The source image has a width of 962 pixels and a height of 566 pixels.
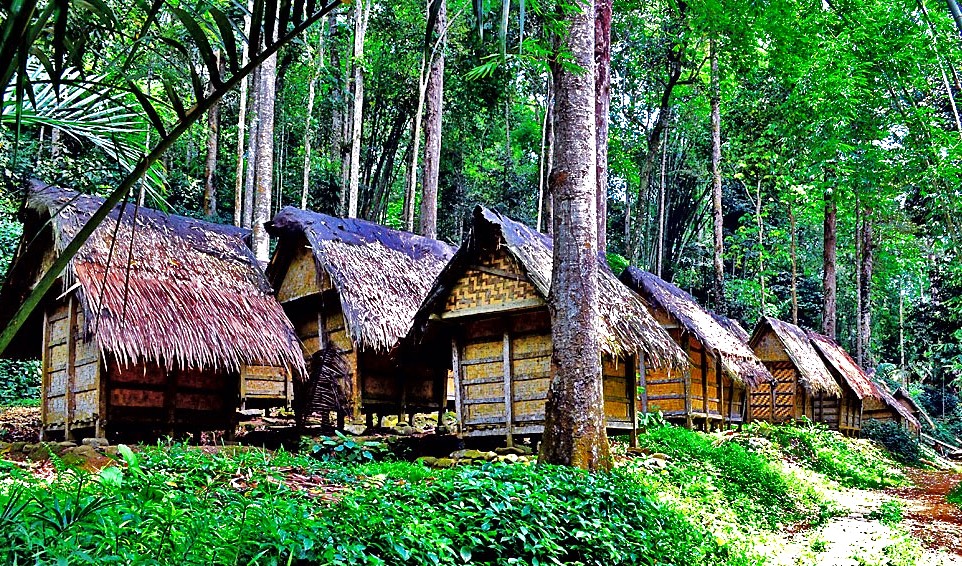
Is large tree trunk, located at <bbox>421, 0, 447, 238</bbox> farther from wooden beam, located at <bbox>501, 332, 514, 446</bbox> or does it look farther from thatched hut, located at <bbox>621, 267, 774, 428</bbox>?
wooden beam, located at <bbox>501, 332, 514, 446</bbox>

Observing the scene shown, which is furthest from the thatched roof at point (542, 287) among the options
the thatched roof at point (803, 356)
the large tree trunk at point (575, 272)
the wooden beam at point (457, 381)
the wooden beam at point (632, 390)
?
the thatched roof at point (803, 356)

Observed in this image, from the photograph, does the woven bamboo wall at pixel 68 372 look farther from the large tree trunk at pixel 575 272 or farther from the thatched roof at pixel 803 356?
the thatched roof at pixel 803 356

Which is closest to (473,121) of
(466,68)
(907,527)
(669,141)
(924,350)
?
(466,68)

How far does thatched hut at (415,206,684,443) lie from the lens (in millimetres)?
11531

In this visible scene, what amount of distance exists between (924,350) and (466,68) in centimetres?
2494

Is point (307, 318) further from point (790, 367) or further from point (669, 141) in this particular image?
point (669, 141)

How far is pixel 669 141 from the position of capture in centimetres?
3309

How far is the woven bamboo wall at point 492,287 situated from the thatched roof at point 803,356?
1424cm

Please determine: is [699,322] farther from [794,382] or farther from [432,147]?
[432,147]

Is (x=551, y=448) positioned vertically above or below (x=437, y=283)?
below

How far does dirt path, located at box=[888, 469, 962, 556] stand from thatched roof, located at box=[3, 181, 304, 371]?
29.8ft

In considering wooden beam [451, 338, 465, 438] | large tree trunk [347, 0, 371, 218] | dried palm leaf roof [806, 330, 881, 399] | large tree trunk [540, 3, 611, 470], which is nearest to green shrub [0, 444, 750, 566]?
large tree trunk [540, 3, 611, 470]

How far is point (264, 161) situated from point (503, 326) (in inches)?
295

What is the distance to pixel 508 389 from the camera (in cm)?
1191
